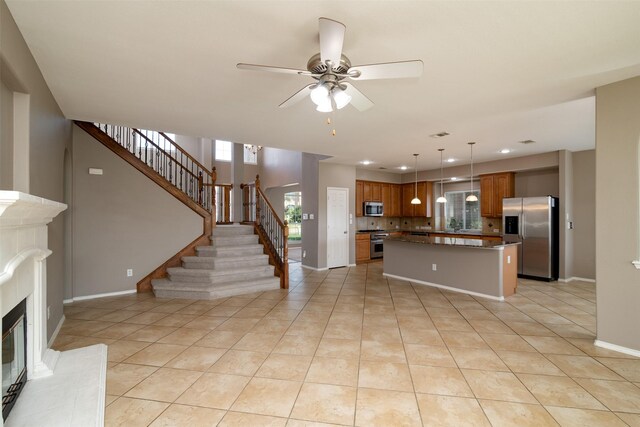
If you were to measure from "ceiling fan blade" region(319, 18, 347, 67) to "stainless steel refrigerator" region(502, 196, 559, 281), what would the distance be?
5.95m

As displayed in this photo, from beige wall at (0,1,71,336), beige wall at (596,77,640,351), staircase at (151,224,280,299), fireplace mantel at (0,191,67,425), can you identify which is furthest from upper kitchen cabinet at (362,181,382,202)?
fireplace mantel at (0,191,67,425)

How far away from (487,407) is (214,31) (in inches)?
128

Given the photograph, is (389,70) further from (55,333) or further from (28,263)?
(55,333)

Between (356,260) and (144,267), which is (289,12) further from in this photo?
(356,260)

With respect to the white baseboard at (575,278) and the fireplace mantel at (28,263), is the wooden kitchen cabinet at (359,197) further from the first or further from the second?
the fireplace mantel at (28,263)

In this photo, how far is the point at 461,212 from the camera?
27.8 ft

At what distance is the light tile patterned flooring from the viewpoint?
198 centimetres

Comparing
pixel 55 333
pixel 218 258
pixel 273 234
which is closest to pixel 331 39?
pixel 55 333

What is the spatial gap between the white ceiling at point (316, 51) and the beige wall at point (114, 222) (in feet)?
3.24

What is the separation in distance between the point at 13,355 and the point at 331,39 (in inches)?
118

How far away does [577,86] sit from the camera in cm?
295

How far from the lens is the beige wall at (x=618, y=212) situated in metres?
2.76

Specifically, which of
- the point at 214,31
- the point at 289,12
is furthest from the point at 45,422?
the point at 289,12

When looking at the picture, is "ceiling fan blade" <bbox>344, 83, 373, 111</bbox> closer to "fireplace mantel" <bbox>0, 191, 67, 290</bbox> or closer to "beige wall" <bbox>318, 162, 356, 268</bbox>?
"fireplace mantel" <bbox>0, 191, 67, 290</bbox>
